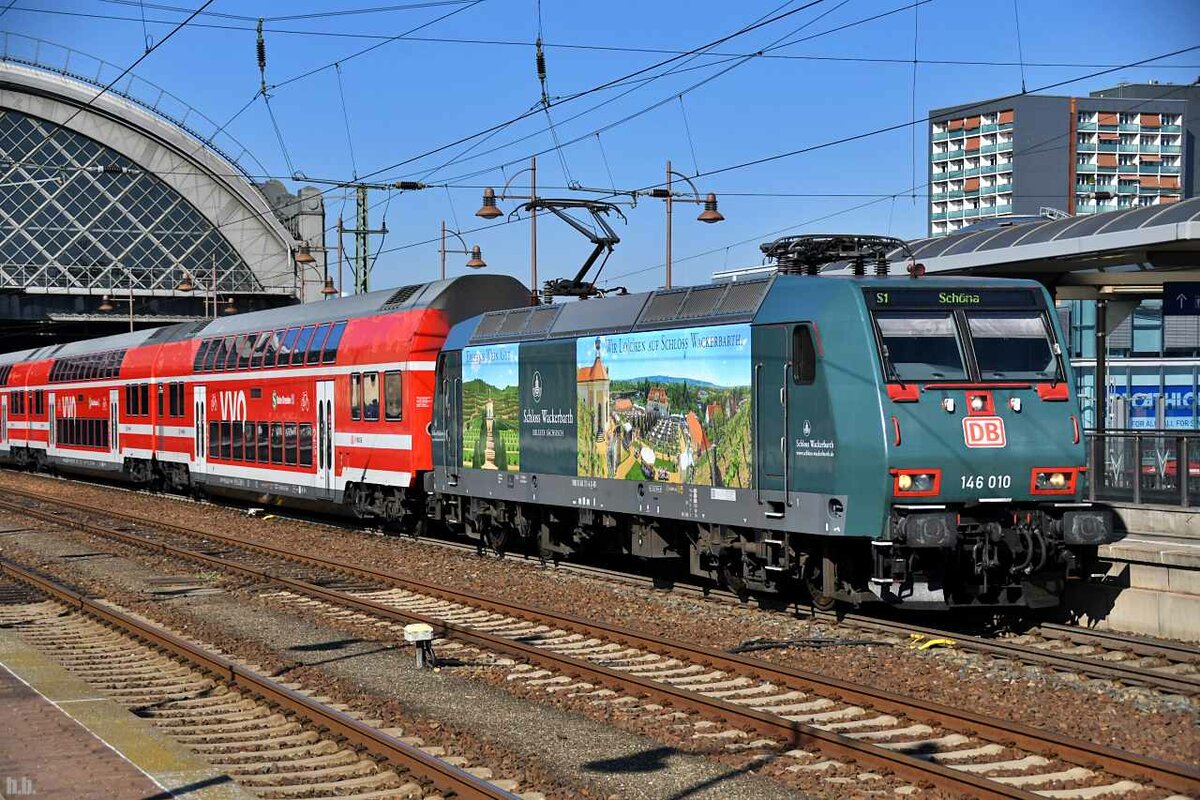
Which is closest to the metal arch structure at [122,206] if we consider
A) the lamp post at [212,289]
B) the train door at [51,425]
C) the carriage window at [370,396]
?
the lamp post at [212,289]

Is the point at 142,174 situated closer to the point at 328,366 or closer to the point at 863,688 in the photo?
the point at 328,366

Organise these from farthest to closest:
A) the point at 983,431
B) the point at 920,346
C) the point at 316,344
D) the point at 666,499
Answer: the point at 316,344
the point at 666,499
the point at 920,346
the point at 983,431

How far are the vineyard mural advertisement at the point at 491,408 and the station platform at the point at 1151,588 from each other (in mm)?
8631

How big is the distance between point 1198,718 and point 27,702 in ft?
30.0

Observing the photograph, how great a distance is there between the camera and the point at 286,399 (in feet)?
92.1

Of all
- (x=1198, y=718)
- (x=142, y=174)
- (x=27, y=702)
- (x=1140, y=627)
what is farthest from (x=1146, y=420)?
(x=142, y=174)

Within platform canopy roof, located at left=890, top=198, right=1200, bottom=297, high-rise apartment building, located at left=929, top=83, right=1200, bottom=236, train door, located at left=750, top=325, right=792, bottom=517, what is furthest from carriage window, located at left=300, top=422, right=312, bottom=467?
high-rise apartment building, located at left=929, top=83, right=1200, bottom=236

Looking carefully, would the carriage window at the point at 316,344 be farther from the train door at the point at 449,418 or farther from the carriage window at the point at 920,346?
the carriage window at the point at 920,346

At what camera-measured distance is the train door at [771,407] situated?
14664mm

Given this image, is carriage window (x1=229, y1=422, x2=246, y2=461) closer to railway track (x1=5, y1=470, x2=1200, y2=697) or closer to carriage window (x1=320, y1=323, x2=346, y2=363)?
carriage window (x1=320, y1=323, x2=346, y2=363)

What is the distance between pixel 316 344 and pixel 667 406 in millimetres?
11985

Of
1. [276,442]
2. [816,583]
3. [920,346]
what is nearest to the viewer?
[920,346]

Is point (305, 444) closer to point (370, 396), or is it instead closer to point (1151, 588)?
point (370, 396)

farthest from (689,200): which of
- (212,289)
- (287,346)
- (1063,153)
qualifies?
(1063,153)
